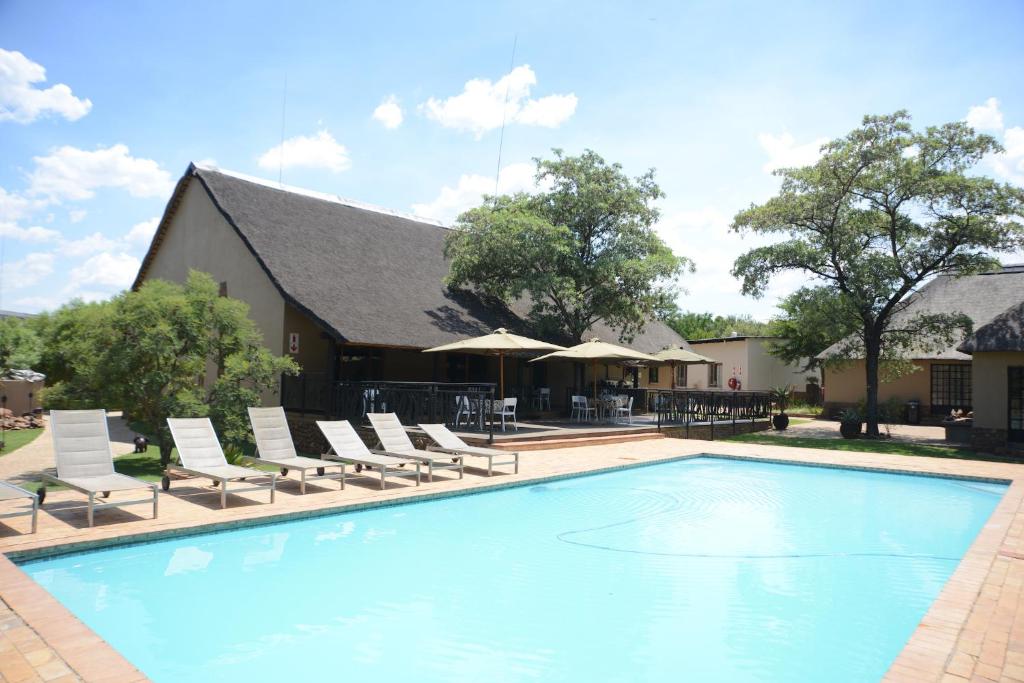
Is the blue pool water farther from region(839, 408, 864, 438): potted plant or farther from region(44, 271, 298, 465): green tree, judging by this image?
region(839, 408, 864, 438): potted plant

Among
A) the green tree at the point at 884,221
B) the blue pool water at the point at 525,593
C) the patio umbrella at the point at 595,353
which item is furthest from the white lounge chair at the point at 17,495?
the green tree at the point at 884,221

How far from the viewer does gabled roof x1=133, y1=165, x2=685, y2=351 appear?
16.4m

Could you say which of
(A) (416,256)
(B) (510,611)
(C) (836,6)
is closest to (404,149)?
(A) (416,256)

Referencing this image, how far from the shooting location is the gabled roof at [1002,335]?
17.6 metres

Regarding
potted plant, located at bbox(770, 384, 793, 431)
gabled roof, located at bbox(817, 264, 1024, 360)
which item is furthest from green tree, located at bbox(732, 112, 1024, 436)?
gabled roof, located at bbox(817, 264, 1024, 360)

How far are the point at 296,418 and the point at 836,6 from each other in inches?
563

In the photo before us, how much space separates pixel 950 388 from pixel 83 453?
29164 millimetres

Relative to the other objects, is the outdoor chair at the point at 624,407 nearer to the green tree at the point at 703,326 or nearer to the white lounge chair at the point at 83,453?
the white lounge chair at the point at 83,453

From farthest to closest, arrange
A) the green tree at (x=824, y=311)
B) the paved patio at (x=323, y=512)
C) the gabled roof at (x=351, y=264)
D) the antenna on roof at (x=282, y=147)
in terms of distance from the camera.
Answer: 1. the antenna on roof at (x=282, y=147)
2. the green tree at (x=824, y=311)
3. the gabled roof at (x=351, y=264)
4. the paved patio at (x=323, y=512)

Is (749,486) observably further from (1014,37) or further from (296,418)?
(296,418)

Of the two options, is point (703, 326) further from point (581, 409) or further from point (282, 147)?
point (282, 147)

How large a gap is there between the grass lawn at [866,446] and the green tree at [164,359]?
13.8 meters

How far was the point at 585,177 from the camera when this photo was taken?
21.2 meters

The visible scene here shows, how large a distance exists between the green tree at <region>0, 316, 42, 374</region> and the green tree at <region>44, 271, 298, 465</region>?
42.6ft
